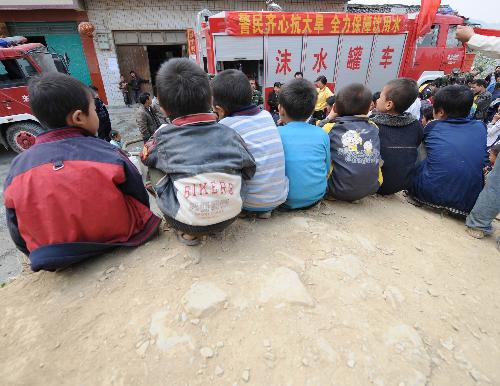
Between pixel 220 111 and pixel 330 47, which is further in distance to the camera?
pixel 330 47

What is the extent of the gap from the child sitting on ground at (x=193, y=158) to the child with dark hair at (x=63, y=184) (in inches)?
10.8

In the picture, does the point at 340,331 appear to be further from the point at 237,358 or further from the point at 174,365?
the point at 174,365

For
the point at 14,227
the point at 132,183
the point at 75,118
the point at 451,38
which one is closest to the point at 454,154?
the point at 132,183

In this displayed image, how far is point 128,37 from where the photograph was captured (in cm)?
1094

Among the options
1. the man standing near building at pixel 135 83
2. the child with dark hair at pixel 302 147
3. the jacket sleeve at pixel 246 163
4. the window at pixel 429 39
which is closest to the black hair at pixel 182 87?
the jacket sleeve at pixel 246 163

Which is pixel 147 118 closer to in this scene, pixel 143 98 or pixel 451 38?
pixel 143 98

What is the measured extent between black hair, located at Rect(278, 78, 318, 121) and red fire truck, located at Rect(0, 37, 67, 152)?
20.7 ft

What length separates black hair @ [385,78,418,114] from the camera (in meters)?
2.70

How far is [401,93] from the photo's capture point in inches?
107

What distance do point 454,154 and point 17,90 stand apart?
25.9 feet

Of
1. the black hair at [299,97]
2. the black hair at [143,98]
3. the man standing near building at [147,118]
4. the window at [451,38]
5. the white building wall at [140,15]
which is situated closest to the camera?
the black hair at [299,97]

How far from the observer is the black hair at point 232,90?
2035 millimetres

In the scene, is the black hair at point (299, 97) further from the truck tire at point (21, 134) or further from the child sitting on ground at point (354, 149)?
the truck tire at point (21, 134)

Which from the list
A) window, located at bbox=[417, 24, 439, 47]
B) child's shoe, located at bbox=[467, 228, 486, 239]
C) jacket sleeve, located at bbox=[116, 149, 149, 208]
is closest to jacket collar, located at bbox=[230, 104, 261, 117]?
jacket sleeve, located at bbox=[116, 149, 149, 208]
